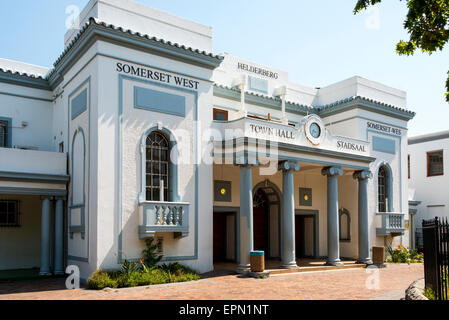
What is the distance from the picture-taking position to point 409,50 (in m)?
9.48

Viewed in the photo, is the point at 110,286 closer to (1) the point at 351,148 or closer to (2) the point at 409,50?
(2) the point at 409,50

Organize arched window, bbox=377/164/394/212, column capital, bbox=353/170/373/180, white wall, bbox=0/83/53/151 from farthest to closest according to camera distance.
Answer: arched window, bbox=377/164/394/212 → column capital, bbox=353/170/373/180 → white wall, bbox=0/83/53/151

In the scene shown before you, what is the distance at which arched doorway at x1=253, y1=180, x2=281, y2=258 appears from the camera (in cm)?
2072

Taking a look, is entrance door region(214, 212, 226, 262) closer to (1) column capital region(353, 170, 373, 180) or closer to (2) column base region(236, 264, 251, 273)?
(2) column base region(236, 264, 251, 273)

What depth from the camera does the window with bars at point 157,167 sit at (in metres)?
14.8

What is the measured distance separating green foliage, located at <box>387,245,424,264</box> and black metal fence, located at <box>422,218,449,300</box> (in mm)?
11908

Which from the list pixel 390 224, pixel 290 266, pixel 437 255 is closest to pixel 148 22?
pixel 290 266

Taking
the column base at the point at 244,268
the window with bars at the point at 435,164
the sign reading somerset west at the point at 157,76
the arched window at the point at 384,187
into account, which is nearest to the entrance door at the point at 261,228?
the column base at the point at 244,268

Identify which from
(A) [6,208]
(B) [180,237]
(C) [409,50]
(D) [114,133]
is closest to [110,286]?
(B) [180,237]

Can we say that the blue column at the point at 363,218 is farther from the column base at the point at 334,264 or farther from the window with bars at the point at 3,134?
the window with bars at the point at 3,134

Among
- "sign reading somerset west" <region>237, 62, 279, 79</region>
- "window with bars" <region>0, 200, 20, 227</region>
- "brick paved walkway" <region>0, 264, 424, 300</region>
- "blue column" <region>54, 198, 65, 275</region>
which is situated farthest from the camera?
"sign reading somerset west" <region>237, 62, 279, 79</region>

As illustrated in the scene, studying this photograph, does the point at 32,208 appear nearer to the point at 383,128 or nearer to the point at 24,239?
the point at 24,239

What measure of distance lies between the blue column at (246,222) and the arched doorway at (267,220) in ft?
16.0

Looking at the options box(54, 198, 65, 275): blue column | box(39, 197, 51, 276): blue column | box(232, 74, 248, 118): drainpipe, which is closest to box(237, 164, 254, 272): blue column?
box(232, 74, 248, 118): drainpipe
